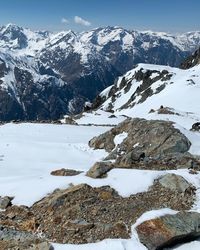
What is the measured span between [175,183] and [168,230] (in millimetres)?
3966

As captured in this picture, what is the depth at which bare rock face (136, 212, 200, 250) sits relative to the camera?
17141mm

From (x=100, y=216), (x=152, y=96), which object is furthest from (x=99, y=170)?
Result: (x=152, y=96)

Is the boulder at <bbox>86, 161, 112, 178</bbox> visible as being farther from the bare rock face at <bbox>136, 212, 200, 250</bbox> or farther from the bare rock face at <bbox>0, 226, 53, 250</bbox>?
the bare rock face at <bbox>0, 226, 53, 250</bbox>

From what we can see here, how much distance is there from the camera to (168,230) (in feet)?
57.0

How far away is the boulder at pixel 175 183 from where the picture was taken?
814 inches

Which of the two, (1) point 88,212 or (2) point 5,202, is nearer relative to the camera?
(1) point 88,212

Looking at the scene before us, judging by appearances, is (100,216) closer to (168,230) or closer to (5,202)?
(168,230)

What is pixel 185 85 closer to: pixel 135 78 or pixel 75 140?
pixel 135 78

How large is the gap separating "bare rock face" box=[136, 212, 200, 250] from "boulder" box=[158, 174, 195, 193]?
2.62 m

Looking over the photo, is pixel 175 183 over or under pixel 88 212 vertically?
over

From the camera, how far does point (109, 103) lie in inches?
5920

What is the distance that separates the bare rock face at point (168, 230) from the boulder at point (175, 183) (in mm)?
2624

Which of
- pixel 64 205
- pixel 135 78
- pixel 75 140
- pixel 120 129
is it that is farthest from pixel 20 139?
pixel 135 78

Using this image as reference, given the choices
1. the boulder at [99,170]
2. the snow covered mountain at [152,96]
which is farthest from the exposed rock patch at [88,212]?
the snow covered mountain at [152,96]
